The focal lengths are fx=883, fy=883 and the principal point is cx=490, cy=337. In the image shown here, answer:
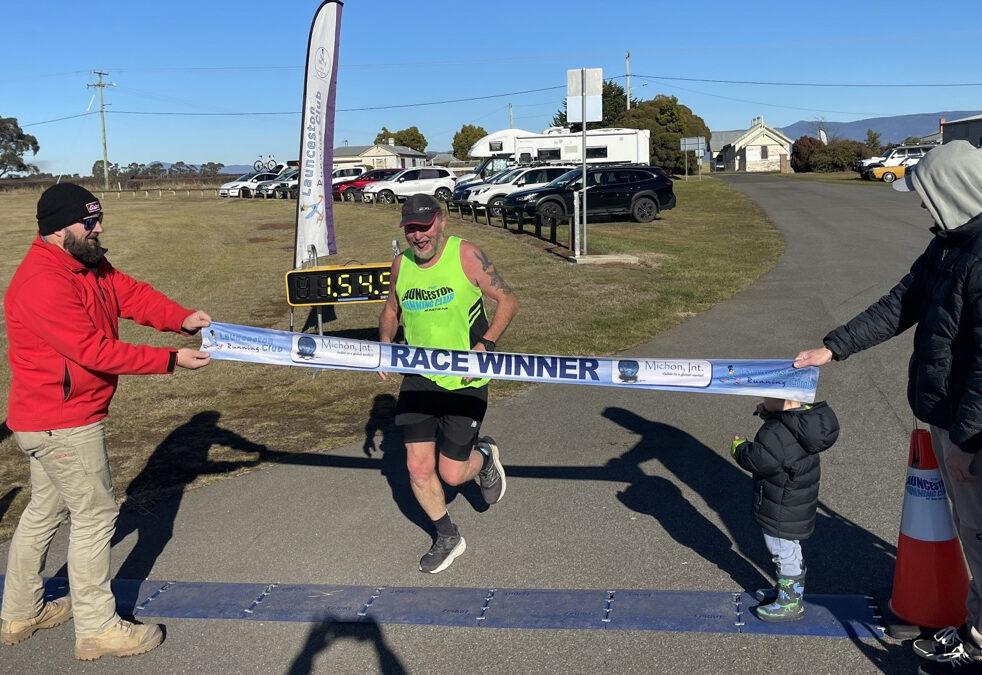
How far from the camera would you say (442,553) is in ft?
15.6

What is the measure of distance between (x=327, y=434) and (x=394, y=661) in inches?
142

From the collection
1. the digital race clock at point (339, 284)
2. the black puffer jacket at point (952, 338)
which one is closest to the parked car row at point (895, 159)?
the digital race clock at point (339, 284)

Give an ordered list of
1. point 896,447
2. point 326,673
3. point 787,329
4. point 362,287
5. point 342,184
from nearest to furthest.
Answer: point 326,673 → point 896,447 → point 362,287 → point 787,329 → point 342,184

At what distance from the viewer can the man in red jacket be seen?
3838 millimetres

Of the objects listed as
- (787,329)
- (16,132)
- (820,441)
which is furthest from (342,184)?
(16,132)

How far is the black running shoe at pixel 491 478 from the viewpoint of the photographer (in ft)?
17.7

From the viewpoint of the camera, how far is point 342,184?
42688mm

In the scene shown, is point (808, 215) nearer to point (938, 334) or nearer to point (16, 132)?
point (938, 334)

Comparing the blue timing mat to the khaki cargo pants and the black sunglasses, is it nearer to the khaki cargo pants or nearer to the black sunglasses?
the khaki cargo pants

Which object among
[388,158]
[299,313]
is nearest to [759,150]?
[388,158]

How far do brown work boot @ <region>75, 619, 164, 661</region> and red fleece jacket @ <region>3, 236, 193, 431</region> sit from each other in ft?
3.13

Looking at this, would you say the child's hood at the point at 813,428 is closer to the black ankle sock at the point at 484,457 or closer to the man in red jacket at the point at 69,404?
the black ankle sock at the point at 484,457

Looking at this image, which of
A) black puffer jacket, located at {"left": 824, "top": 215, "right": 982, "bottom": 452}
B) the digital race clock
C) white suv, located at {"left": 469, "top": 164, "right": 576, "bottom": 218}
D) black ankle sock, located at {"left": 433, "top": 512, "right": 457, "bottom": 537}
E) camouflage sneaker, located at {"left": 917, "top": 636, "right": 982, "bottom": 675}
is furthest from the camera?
white suv, located at {"left": 469, "top": 164, "right": 576, "bottom": 218}

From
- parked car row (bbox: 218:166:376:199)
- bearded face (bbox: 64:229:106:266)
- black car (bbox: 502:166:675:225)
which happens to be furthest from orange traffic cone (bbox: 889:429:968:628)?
parked car row (bbox: 218:166:376:199)
